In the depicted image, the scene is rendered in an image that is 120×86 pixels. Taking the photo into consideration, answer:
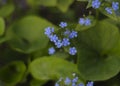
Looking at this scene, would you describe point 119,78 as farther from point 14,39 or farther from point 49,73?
point 14,39

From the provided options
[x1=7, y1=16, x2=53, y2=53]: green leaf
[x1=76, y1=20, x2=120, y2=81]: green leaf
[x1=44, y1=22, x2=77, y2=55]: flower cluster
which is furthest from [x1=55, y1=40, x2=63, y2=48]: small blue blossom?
[x1=7, y1=16, x2=53, y2=53]: green leaf

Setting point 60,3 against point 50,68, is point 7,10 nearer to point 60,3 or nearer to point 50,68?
point 60,3

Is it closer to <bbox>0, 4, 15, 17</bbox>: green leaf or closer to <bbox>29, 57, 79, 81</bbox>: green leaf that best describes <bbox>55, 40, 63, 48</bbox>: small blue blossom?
<bbox>29, 57, 79, 81</bbox>: green leaf

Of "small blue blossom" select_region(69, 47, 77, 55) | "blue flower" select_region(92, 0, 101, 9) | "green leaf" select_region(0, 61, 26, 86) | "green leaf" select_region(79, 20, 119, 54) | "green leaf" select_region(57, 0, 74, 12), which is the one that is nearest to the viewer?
"blue flower" select_region(92, 0, 101, 9)

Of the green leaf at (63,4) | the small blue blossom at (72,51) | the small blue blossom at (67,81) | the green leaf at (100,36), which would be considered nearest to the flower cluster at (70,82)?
the small blue blossom at (67,81)

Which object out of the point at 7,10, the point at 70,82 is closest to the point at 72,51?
the point at 70,82

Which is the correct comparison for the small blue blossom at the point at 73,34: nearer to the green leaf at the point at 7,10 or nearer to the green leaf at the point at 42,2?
the green leaf at the point at 42,2
